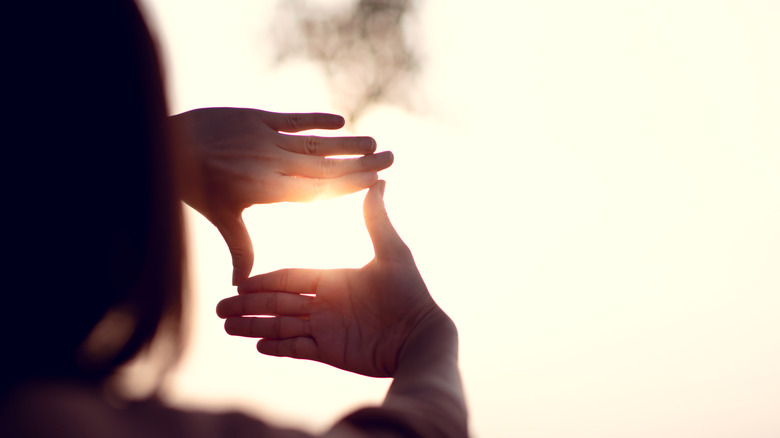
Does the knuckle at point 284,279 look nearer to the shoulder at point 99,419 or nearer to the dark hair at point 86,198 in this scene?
the dark hair at point 86,198

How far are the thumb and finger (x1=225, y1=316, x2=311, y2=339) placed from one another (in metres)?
0.32

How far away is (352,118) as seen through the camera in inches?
196

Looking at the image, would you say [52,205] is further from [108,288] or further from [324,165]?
[324,165]

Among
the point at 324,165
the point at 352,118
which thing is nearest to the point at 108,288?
the point at 324,165

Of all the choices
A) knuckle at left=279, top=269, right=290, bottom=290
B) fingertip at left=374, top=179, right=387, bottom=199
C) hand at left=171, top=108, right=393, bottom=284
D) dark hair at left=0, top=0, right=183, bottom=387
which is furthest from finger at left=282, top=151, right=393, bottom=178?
dark hair at left=0, top=0, right=183, bottom=387

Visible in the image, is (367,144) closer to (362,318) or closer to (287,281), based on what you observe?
(287,281)

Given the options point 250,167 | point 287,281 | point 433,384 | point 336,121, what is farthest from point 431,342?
point 336,121

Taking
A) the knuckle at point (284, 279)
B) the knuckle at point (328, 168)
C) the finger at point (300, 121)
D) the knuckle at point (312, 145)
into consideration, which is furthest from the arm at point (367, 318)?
the finger at point (300, 121)

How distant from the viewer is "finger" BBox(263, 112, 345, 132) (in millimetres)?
2865

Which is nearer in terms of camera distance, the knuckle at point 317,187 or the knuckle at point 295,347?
the knuckle at point 295,347

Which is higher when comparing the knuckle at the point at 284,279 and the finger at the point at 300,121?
the finger at the point at 300,121

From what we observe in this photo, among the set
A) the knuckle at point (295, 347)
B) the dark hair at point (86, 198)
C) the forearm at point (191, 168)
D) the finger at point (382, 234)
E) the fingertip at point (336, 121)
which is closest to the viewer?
the dark hair at point (86, 198)

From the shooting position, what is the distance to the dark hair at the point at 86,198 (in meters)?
1.02

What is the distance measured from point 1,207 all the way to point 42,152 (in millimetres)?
118
